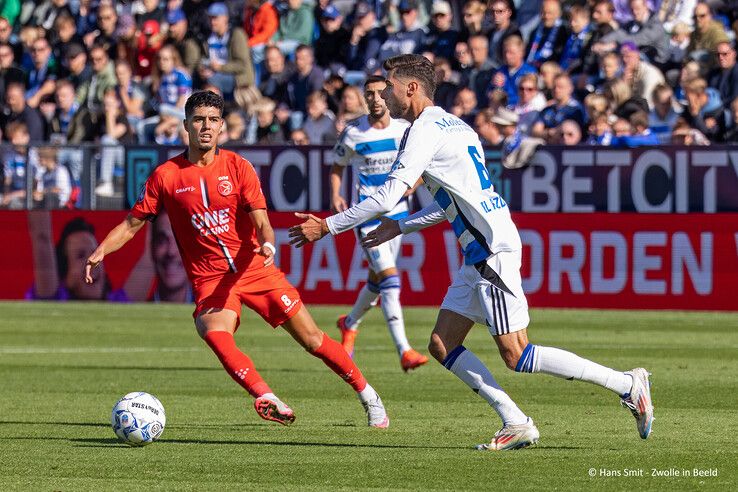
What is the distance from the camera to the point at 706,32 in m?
23.0

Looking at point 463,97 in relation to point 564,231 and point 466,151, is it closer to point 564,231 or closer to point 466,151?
point 564,231

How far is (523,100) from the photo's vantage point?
22859mm

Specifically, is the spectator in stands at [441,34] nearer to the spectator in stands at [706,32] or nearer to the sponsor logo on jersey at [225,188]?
the spectator in stands at [706,32]

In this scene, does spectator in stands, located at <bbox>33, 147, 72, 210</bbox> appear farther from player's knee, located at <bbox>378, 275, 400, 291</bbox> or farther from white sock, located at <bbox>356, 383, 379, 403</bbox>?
white sock, located at <bbox>356, 383, 379, 403</bbox>

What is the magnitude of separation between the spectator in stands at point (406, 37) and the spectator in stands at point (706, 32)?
4.51 meters

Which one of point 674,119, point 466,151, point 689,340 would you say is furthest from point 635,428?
point 674,119

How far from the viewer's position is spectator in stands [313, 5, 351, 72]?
87.4 feet

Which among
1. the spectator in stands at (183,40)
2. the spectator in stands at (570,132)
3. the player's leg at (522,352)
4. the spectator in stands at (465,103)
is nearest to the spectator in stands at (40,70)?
the spectator in stands at (183,40)

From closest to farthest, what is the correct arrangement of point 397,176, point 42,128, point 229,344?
point 397,176
point 229,344
point 42,128

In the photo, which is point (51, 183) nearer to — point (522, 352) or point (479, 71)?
point (479, 71)

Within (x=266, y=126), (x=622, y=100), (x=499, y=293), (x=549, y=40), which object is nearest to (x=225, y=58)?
(x=266, y=126)

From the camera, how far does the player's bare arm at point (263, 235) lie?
33.0ft

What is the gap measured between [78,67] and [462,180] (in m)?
20.3

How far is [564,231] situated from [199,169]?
37.1ft
